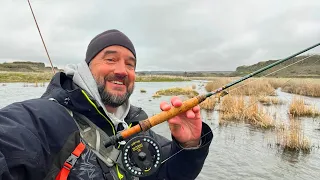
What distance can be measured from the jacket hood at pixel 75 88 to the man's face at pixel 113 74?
0.40 feet

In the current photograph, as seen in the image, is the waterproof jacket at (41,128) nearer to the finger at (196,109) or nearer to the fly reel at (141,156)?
the fly reel at (141,156)

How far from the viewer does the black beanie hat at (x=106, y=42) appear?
330 centimetres

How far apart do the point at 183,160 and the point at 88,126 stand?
1.12m

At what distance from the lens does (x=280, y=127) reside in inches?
514

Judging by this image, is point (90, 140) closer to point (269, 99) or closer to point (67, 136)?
point (67, 136)

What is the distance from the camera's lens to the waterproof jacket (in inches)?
69.5

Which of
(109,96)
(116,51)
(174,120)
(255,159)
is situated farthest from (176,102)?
(255,159)

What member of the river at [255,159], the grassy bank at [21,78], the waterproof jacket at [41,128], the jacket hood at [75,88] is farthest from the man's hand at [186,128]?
the grassy bank at [21,78]

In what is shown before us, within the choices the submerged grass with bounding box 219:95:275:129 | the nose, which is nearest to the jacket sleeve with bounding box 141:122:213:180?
the nose

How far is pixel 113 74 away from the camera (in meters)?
3.10

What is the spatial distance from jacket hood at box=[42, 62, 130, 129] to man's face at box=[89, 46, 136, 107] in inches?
4.8

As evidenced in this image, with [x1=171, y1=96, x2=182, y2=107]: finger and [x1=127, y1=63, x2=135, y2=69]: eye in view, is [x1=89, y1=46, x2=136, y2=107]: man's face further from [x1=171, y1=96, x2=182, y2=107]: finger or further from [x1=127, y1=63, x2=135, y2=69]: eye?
[x1=171, y1=96, x2=182, y2=107]: finger

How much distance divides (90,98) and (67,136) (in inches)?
23.9

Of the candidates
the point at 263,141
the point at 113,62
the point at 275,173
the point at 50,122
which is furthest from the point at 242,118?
the point at 50,122
